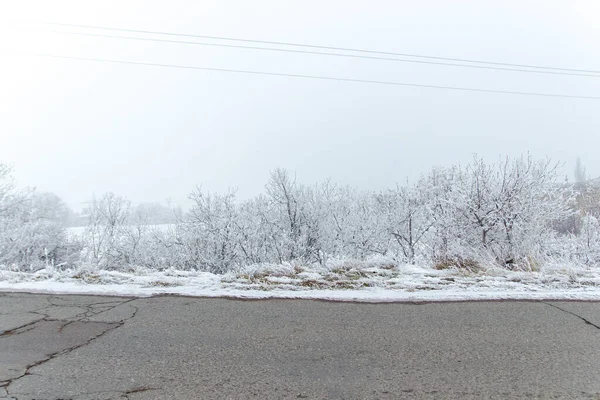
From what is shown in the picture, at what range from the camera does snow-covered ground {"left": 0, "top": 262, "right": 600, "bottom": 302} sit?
5129 millimetres

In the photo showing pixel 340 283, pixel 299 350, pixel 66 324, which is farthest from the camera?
pixel 340 283

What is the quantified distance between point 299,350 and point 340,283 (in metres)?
2.72

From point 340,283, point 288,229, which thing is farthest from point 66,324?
point 288,229

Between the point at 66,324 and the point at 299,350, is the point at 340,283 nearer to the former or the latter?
the point at 299,350

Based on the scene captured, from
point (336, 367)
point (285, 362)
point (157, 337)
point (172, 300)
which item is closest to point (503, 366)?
point (336, 367)

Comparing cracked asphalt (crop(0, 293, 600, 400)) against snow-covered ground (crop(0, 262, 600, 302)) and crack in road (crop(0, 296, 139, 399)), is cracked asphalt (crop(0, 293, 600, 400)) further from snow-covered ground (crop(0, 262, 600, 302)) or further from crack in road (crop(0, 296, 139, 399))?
snow-covered ground (crop(0, 262, 600, 302))

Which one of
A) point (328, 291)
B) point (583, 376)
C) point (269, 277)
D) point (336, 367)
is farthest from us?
point (269, 277)

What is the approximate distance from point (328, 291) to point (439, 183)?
1858 centimetres

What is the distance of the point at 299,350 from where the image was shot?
3.44 meters

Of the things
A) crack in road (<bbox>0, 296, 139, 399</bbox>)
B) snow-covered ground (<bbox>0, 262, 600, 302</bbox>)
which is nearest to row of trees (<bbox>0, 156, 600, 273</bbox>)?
snow-covered ground (<bbox>0, 262, 600, 302</bbox>)

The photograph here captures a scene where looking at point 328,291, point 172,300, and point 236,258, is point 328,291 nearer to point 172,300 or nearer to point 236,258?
point 172,300

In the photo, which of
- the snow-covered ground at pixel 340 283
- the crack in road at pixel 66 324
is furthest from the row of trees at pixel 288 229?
the crack in road at pixel 66 324

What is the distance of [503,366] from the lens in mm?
3039

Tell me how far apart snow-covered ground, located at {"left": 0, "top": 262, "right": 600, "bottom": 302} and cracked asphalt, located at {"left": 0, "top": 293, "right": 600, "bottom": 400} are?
0.42 metres
